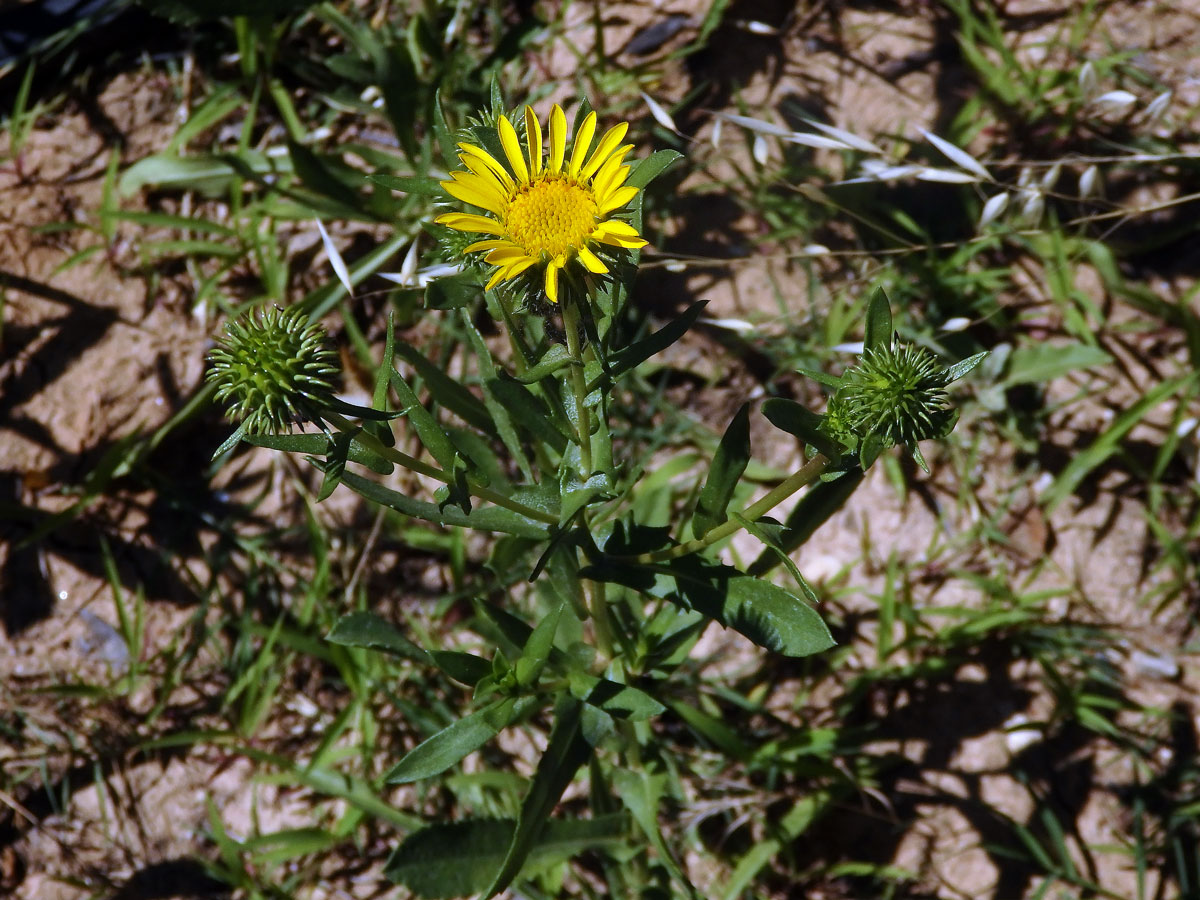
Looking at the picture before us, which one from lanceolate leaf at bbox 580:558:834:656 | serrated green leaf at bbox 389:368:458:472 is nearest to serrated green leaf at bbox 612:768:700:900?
lanceolate leaf at bbox 580:558:834:656

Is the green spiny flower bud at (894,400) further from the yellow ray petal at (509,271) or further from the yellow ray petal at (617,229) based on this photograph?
the yellow ray petal at (509,271)

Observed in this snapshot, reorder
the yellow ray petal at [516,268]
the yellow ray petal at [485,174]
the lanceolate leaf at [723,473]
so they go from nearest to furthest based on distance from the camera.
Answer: the yellow ray petal at [516,268] < the yellow ray petal at [485,174] < the lanceolate leaf at [723,473]

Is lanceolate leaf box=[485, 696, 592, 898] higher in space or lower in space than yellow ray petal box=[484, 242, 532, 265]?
lower

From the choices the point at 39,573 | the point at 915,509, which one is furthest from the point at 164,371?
the point at 915,509

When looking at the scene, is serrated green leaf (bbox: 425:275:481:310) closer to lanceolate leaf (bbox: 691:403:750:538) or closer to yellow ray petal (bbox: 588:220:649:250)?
yellow ray petal (bbox: 588:220:649:250)

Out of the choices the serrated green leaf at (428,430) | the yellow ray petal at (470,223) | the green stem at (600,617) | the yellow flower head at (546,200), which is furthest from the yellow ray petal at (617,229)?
the green stem at (600,617)

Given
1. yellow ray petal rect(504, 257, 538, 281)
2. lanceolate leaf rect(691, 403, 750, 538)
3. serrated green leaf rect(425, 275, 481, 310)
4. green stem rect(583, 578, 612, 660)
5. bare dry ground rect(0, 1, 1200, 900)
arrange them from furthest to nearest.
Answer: bare dry ground rect(0, 1, 1200, 900), green stem rect(583, 578, 612, 660), lanceolate leaf rect(691, 403, 750, 538), serrated green leaf rect(425, 275, 481, 310), yellow ray petal rect(504, 257, 538, 281)
